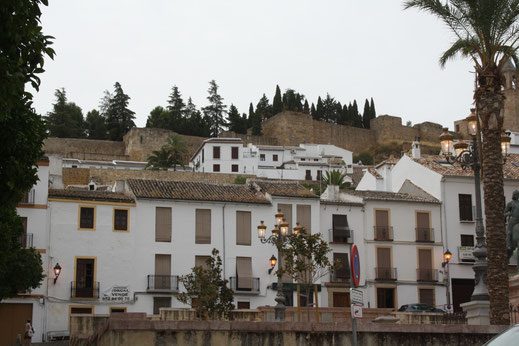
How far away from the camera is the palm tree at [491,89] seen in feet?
62.4

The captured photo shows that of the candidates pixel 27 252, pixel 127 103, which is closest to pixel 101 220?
pixel 27 252

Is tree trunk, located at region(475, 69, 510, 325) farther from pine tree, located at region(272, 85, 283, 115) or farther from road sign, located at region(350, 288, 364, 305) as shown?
pine tree, located at region(272, 85, 283, 115)

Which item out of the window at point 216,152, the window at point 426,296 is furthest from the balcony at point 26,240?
the window at point 216,152

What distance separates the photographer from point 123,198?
1570 inches

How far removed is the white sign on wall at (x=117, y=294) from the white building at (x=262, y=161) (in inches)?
1791

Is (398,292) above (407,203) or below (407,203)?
below

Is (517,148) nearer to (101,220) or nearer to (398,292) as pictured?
(398,292)

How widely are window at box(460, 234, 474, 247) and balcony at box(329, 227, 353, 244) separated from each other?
Answer: 6.53 m

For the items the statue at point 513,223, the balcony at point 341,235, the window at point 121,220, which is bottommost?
the statue at point 513,223

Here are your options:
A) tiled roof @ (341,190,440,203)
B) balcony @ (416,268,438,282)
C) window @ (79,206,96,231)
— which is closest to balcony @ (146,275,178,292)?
window @ (79,206,96,231)

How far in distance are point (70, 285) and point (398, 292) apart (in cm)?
1730

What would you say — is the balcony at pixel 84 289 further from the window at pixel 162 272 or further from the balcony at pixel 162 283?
the window at pixel 162 272

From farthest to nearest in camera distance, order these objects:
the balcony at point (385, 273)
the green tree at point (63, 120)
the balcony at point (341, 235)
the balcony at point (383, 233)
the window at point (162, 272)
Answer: the green tree at point (63, 120) < the balcony at point (383, 233) < the balcony at point (341, 235) < the balcony at point (385, 273) < the window at point (162, 272)

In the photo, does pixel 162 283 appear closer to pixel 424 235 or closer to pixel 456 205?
pixel 424 235
